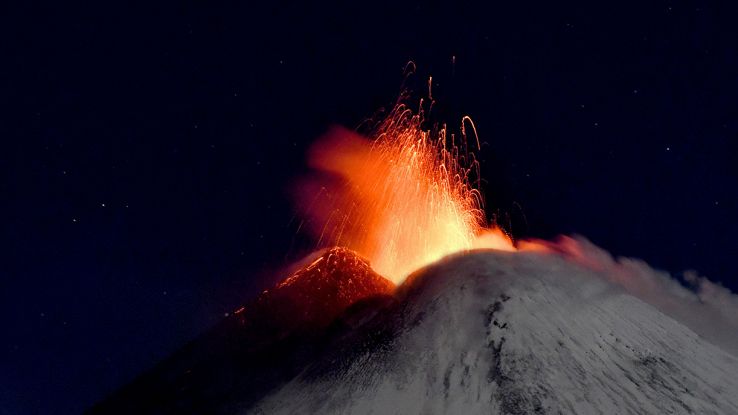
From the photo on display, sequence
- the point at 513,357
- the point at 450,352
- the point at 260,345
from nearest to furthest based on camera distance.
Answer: the point at 513,357
the point at 450,352
the point at 260,345

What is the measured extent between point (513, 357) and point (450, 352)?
12.5 feet

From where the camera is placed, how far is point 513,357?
75.6 ft

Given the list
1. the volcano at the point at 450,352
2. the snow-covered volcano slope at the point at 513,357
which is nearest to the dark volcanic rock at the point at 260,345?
the volcano at the point at 450,352

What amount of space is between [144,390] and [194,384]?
5841 mm

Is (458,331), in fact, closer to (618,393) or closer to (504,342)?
(504,342)

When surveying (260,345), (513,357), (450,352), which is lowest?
(260,345)

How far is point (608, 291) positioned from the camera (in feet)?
117

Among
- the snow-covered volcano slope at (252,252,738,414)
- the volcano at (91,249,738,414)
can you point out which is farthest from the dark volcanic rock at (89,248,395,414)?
the snow-covered volcano slope at (252,252,738,414)

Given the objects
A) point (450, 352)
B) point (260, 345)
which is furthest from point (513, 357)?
point (260, 345)

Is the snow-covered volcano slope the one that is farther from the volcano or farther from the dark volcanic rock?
the dark volcanic rock

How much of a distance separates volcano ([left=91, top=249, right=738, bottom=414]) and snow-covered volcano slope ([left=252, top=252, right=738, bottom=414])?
0.09 m

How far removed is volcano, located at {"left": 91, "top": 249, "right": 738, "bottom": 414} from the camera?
22266mm

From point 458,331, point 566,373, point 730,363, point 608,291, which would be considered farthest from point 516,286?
point 730,363

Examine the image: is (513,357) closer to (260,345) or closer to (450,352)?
(450,352)
